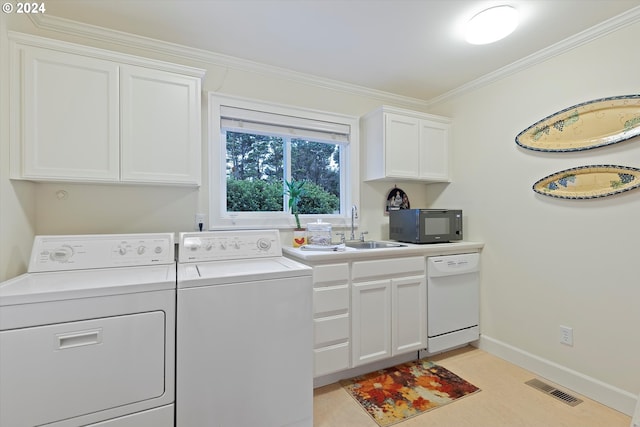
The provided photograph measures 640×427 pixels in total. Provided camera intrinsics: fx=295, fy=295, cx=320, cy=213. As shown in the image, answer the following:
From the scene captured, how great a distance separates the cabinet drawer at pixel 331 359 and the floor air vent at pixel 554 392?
1.31 metres

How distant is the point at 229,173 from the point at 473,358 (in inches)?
100

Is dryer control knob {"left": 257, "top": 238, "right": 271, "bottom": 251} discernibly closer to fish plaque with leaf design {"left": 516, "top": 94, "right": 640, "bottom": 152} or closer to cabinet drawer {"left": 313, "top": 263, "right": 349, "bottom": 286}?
cabinet drawer {"left": 313, "top": 263, "right": 349, "bottom": 286}

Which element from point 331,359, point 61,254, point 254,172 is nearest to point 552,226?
point 331,359

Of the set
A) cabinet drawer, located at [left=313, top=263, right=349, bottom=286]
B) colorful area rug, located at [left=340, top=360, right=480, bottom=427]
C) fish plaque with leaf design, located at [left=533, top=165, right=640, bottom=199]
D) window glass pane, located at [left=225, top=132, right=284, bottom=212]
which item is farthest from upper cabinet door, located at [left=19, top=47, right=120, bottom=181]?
fish plaque with leaf design, located at [left=533, top=165, right=640, bottom=199]

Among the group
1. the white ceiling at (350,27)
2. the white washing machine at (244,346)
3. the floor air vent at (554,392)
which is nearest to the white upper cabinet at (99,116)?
the white ceiling at (350,27)

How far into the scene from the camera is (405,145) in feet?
8.88

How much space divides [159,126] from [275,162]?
1.03 m

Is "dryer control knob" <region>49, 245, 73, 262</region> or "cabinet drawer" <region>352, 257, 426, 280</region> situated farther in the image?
"cabinet drawer" <region>352, 257, 426, 280</region>

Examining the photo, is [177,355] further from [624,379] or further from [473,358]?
[624,379]

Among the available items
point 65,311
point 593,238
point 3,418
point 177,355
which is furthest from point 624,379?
point 3,418

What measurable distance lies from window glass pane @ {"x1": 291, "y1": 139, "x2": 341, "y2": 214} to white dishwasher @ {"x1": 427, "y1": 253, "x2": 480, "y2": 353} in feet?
3.47

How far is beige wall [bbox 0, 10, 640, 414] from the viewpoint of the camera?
70.1 inches

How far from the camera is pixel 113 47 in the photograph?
198 centimetres

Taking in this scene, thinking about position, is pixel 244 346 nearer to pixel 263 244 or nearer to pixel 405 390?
pixel 263 244
